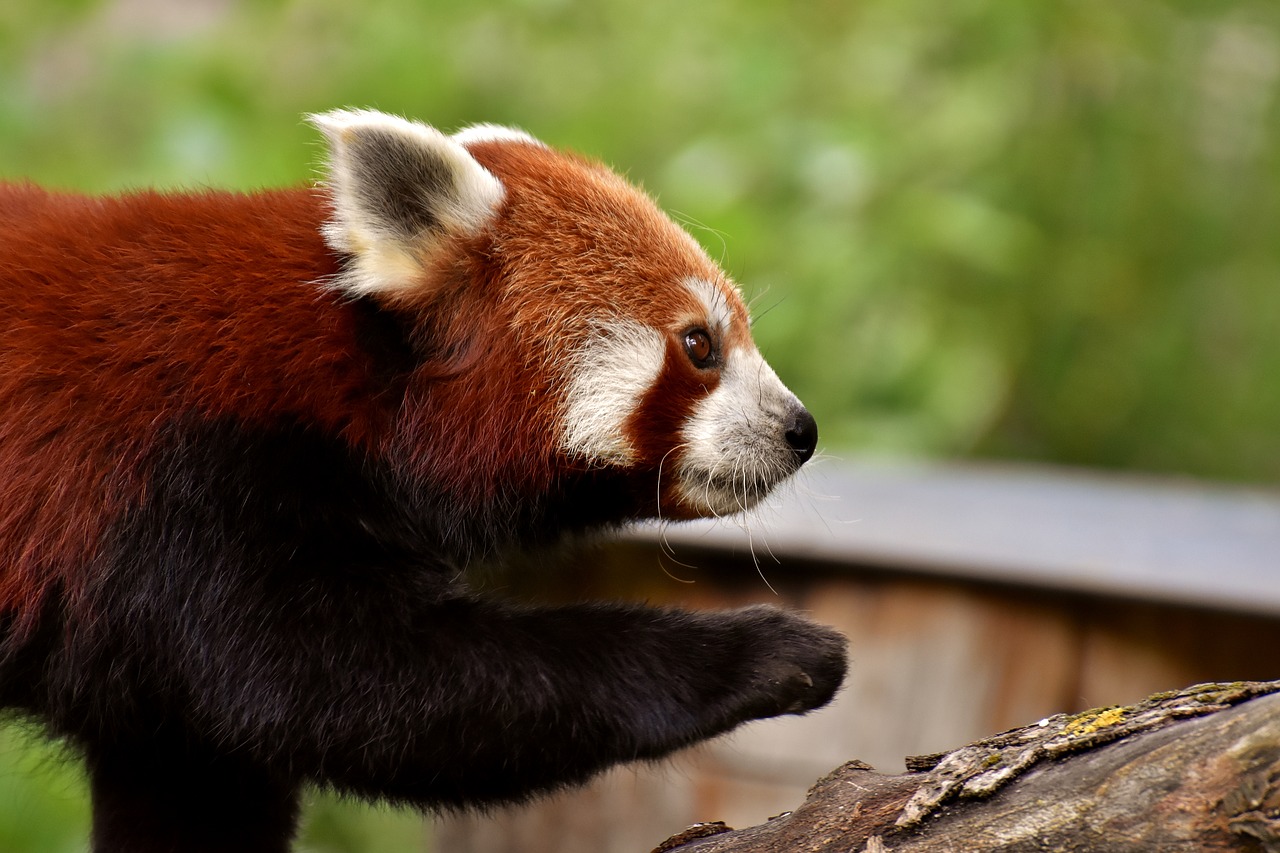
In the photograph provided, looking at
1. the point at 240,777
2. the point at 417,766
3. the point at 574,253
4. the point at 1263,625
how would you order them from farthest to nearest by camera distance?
the point at 1263,625 → the point at 240,777 → the point at 574,253 → the point at 417,766

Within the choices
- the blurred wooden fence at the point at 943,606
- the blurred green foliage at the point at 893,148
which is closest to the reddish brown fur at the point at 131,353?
the blurred wooden fence at the point at 943,606

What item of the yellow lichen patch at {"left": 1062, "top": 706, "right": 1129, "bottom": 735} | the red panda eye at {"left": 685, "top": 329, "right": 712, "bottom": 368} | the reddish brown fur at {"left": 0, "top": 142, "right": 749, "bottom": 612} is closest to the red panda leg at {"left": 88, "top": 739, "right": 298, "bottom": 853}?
the reddish brown fur at {"left": 0, "top": 142, "right": 749, "bottom": 612}

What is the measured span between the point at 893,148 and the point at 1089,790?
442 centimetres

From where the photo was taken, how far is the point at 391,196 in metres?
2.03

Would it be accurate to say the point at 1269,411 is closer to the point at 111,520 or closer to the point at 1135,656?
the point at 1135,656

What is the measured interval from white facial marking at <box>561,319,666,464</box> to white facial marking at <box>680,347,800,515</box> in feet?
0.39

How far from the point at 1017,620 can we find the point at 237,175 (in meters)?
2.97

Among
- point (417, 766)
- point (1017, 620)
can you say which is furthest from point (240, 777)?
point (1017, 620)

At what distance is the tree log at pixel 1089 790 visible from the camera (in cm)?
130

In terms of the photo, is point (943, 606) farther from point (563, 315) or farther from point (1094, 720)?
point (1094, 720)

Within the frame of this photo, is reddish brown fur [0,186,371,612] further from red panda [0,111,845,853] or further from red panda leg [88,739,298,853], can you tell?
red panda leg [88,739,298,853]

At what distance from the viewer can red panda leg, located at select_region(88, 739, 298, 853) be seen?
231 cm

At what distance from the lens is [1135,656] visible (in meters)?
3.35

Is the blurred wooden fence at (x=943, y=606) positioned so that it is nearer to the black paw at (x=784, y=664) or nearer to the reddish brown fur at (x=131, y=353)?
the black paw at (x=784, y=664)
